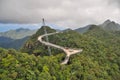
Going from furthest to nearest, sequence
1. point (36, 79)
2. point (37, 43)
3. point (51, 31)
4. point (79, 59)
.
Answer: point (51, 31)
point (37, 43)
point (79, 59)
point (36, 79)

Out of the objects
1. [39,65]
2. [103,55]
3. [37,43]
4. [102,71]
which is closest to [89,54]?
[103,55]

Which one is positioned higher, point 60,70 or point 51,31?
point 51,31

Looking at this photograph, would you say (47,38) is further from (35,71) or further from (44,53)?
(35,71)

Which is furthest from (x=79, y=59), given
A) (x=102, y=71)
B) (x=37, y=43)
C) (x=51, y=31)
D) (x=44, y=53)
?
(x=51, y=31)

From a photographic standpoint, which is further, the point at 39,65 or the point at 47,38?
the point at 47,38

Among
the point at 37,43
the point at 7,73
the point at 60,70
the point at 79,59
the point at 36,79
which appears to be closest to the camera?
the point at 7,73

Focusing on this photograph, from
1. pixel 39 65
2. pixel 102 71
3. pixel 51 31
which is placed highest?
pixel 51 31
